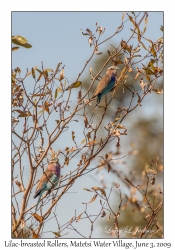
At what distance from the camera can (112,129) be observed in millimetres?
3045

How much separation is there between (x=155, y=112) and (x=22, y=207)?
10017 millimetres

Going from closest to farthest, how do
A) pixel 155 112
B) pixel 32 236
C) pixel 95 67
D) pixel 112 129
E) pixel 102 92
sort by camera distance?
1. pixel 32 236
2. pixel 112 129
3. pixel 102 92
4. pixel 95 67
5. pixel 155 112

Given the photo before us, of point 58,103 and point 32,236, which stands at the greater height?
point 58,103

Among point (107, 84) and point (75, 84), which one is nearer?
point (75, 84)

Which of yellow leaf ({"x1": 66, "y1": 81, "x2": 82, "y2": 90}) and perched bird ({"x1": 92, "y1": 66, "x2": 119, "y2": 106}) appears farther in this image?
perched bird ({"x1": 92, "y1": 66, "x2": 119, "y2": 106})

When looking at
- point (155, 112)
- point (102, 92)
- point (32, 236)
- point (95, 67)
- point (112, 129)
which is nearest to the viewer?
point (32, 236)

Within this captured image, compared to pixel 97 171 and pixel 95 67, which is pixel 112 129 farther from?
pixel 95 67

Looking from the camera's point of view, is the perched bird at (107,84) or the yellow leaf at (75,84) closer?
the yellow leaf at (75,84)

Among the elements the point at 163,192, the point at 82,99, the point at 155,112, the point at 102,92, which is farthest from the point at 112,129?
the point at 155,112

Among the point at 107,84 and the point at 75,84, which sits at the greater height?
the point at 107,84

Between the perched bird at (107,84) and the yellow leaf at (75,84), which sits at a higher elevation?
the perched bird at (107,84)

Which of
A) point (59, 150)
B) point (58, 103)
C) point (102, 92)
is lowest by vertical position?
point (59, 150)

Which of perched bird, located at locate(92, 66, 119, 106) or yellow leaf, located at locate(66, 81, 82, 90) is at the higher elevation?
perched bird, located at locate(92, 66, 119, 106)

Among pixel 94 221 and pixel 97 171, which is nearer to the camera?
pixel 94 221
